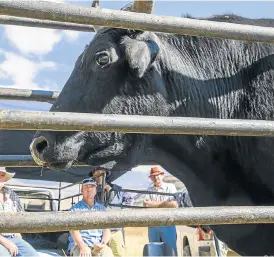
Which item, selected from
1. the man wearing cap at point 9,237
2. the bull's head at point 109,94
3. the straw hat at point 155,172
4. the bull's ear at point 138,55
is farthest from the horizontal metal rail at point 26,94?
the straw hat at point 155,172

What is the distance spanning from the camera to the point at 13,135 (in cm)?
624

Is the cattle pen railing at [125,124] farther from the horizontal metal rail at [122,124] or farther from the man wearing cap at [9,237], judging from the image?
the man wearing cap at [9,237]

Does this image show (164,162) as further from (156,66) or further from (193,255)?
(193,255)

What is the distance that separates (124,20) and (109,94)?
1173mm

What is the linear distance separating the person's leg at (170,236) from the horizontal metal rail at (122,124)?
5.40 metres

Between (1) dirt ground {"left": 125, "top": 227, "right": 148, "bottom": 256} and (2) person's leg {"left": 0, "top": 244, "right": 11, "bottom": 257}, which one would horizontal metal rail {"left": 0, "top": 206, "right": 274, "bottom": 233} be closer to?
(2) person's leg {"left": 0, "top": 244, "right": 11, "bottom": 257}

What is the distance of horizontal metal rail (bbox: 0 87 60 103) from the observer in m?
3.23

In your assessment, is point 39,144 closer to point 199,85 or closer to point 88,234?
Result: point 199,85

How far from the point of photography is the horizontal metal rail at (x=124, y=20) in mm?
1876

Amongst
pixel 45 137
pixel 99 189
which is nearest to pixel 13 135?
pixel 99 189

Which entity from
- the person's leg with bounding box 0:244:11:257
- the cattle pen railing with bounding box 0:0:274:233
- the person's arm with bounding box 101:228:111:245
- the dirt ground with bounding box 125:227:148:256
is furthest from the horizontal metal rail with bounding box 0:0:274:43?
the dirt ground with bounding box 125:227:148:256

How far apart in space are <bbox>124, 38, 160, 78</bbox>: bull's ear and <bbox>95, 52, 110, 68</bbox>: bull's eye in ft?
0.42

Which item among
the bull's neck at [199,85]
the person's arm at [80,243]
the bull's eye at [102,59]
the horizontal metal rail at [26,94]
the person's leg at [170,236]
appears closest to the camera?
the bull's eye at [102,59]

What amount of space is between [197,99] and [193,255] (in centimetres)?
499
